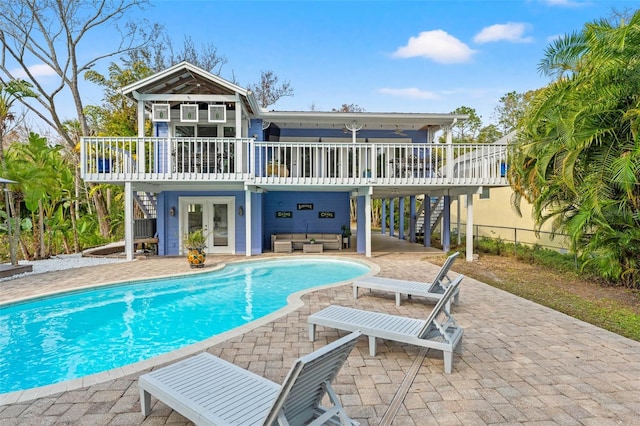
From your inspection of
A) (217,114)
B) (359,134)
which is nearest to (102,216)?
(217,114)

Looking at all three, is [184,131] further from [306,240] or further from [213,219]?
[306,240]

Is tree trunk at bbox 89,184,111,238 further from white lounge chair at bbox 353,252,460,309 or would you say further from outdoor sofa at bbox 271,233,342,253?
white lounge chair at bbox 353,252,460,309

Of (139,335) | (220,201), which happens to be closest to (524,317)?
(139,335)

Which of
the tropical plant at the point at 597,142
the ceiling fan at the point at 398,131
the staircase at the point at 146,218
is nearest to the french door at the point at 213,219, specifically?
the staircase at the point at 146,218

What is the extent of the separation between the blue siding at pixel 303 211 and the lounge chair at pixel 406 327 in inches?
428

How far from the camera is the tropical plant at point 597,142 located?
7156 millimetres

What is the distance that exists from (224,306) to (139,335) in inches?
74.1

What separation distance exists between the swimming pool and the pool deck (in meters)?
1.15

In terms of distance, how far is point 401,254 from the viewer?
1358 centimetres

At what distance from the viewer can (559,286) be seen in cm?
848

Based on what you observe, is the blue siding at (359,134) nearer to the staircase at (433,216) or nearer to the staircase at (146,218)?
the staircase at (433,216)

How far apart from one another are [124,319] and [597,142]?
10275 millimetres

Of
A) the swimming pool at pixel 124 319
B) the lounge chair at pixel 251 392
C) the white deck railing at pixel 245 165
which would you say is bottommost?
the swimming pool at pixel 124 319

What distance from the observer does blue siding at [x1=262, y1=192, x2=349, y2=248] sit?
1597cm
